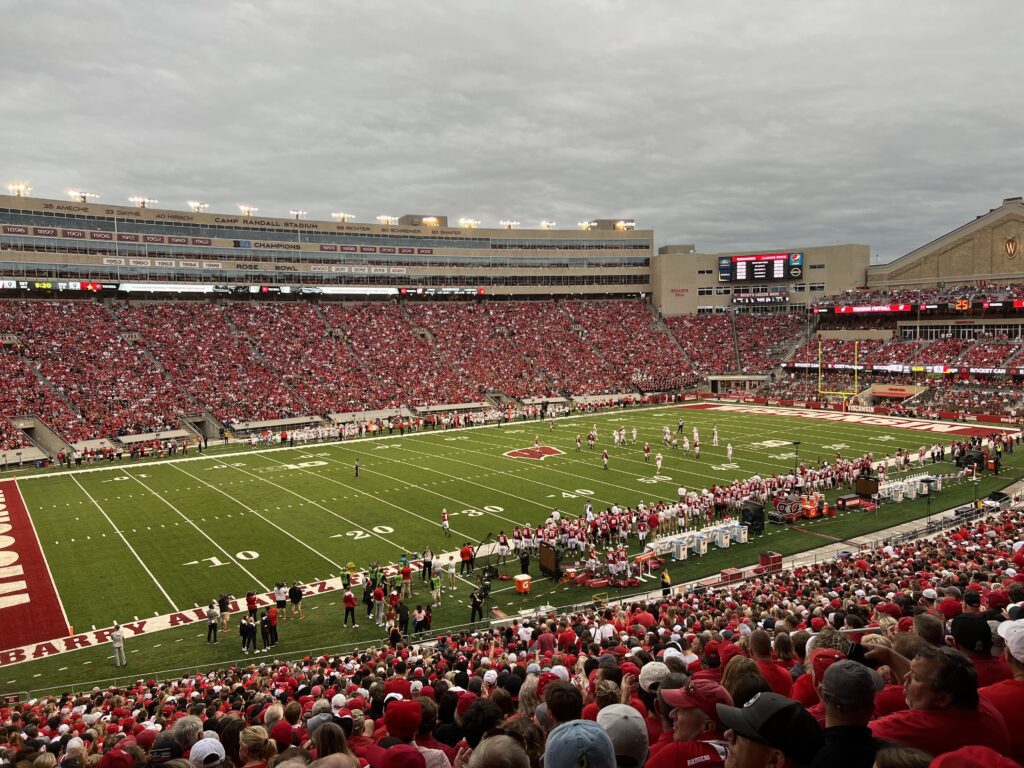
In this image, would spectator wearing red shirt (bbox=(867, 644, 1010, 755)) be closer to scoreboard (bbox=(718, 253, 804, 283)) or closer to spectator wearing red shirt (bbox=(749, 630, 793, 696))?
spectator wearing red shirt (bbox=(749, 630, 793, 696))

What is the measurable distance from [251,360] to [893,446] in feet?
151

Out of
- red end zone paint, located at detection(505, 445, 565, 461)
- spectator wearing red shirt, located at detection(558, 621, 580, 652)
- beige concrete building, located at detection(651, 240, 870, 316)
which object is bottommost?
red end zone paint, located at detection(505, 445, 565, 461)

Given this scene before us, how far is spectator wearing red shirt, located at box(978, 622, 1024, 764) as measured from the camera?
135 inches

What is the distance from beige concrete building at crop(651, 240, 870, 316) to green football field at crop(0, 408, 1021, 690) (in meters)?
35.4

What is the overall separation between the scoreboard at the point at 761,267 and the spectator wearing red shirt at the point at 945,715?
79.5 metres

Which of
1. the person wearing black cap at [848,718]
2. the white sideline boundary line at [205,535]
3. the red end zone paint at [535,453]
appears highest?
the person wearing black cap at [848,718]

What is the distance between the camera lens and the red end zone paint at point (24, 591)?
1691cm

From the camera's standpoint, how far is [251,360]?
55.7 meters

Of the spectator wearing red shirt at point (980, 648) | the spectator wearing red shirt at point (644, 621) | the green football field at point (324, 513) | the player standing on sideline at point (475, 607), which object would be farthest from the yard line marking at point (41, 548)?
the spectator wearing red shirt at point (980, 648)

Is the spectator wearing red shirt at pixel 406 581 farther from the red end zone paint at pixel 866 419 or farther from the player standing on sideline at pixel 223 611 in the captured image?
the red end zone paint at pixel 866 419

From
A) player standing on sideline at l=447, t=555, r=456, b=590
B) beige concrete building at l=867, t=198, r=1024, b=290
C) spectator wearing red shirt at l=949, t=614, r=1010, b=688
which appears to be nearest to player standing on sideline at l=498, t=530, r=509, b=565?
player standing on sideline at l=447, t=555, r=456, b=590

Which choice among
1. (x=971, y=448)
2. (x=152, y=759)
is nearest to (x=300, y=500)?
(x=152, y=759)

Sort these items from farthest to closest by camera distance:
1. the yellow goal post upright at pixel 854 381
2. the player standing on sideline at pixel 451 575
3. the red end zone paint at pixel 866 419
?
the yellow goal post upright at pixel 854 381 < the red end zone paint at pixel 866 419 < the player standing on sideline at pixel 451 575

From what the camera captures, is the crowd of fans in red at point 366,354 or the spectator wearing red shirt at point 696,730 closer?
the spectator wearing red shirt at point 696,730
